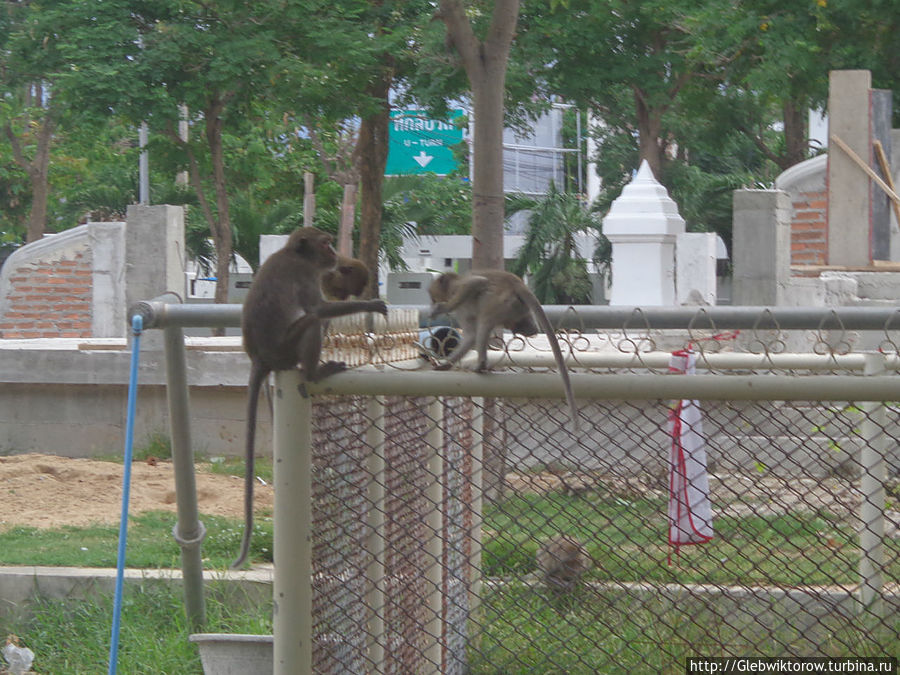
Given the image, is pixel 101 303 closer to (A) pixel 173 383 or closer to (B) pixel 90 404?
(B) pixel 90 404

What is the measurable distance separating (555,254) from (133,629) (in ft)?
59.8

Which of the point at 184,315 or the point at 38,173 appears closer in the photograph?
the point at 184,315

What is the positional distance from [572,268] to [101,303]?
11178 millimetres

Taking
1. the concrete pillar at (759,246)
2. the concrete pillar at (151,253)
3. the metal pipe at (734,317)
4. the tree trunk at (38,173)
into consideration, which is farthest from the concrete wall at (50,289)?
the metal pipe at (734,317)

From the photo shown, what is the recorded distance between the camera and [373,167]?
14.9 meters

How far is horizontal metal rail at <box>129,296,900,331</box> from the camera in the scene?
3340 millimetres

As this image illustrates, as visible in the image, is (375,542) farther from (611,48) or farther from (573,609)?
(611,48)

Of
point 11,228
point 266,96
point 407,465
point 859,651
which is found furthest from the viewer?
point 11,228

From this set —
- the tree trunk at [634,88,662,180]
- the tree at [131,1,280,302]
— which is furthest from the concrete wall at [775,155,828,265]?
the tree trunk at [634,88,662,180]

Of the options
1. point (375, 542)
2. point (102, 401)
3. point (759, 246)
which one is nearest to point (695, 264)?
point (759, 246)

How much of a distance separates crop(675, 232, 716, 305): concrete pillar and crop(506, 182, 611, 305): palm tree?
8.95 metres

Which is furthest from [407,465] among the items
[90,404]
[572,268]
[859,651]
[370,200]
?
[572,268]

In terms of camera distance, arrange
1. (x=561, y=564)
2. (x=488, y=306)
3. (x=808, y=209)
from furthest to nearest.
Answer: (x=808, y=209) < (x=561, y=564) < (x=488, y=306)

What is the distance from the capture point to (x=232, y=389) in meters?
9.88
